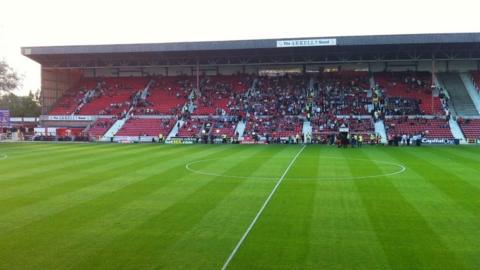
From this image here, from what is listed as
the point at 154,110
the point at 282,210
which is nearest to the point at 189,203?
the point at 282,210

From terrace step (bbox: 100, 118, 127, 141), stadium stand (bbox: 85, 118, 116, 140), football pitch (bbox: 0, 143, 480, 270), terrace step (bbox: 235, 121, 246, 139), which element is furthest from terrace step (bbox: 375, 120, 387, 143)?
stadium stand (bbox: 85, 118, 116, 140)

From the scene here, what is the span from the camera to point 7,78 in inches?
2591

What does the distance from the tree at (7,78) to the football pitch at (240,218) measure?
45465 mm

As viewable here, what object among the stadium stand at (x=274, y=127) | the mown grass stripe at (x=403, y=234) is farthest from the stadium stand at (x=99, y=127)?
the mown grass stripe at (x=403, y=234)

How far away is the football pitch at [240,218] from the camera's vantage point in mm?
10555

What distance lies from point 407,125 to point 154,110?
30390 millimetres

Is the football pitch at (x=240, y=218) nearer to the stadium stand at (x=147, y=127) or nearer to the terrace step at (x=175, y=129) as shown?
the terrace step at (x=175, y=129)

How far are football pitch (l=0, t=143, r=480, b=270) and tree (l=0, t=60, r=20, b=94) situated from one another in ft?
149

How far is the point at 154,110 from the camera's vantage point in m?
60.9

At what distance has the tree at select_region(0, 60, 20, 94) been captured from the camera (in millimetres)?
65375

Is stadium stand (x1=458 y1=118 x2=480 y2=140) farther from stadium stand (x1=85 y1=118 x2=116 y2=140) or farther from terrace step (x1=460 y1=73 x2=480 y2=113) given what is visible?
stadium stand (x1=85 y1=118 x2=116 y2=140)

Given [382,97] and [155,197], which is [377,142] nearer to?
[382,97]

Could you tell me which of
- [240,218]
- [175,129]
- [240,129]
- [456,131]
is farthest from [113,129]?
[240,218]

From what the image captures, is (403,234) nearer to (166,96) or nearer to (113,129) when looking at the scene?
(113,129)
